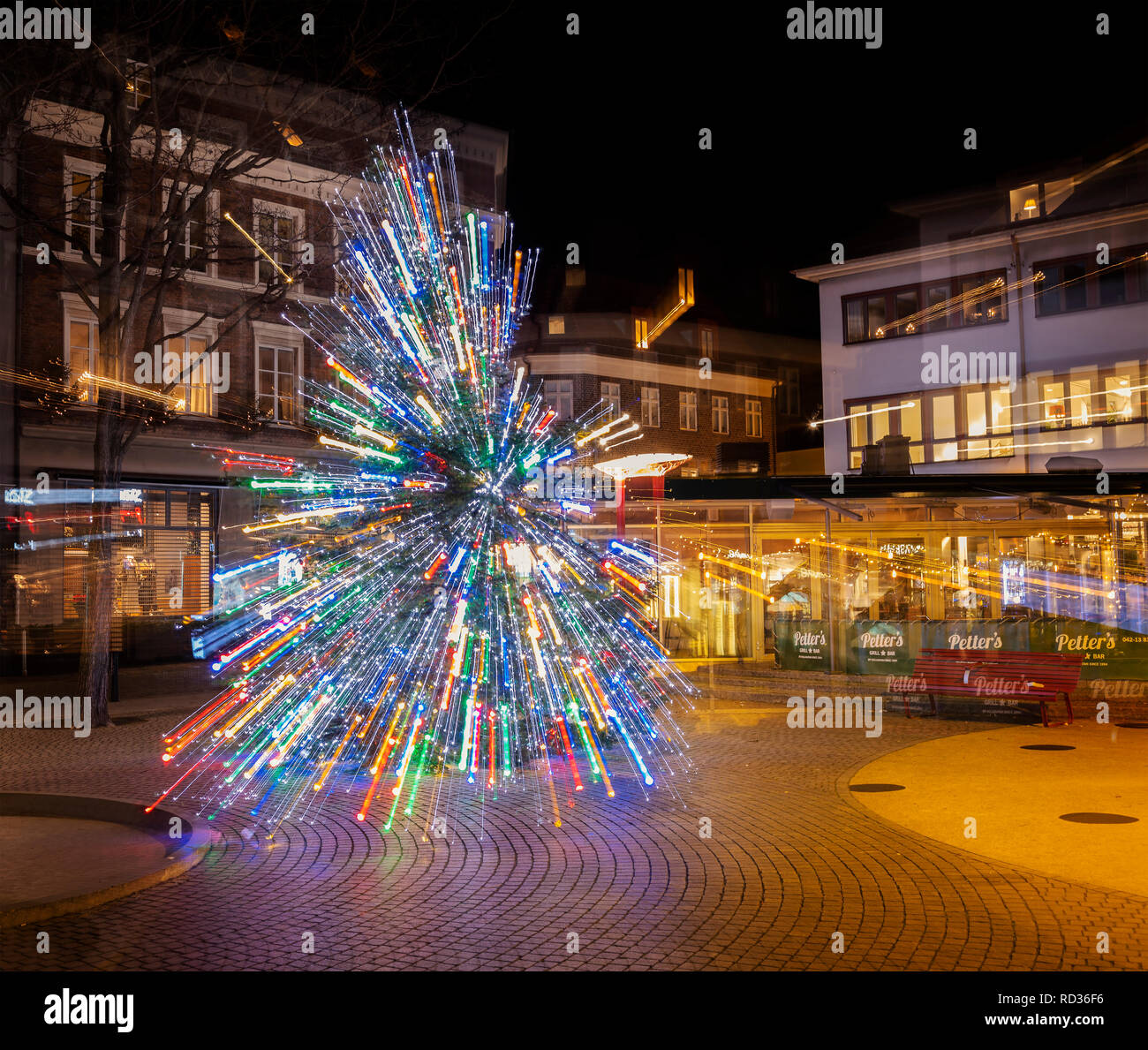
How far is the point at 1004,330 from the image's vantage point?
28.8 m

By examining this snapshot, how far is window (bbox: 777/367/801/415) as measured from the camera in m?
47.5

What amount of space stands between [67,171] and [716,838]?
21.0 metres

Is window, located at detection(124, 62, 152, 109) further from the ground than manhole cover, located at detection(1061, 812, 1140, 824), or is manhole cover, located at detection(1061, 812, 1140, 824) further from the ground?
window, located at detection(124, 62, 152, 109)

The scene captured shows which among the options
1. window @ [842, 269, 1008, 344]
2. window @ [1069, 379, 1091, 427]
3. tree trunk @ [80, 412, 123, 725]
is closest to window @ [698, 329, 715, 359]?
window @ [842, 269, 1008, 344]

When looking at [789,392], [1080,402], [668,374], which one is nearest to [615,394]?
[668,374]

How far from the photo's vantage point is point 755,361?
153ft

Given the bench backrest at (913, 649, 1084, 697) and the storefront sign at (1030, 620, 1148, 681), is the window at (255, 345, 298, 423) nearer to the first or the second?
the bench backrest at (913, 649, 1084, 697)

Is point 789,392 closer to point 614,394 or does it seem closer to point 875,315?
point 614,394

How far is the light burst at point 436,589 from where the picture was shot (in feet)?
35.3

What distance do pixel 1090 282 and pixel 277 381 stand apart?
71.2ft

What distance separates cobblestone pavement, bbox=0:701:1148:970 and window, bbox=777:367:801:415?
38.9 metres

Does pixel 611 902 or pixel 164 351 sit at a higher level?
pixel 164 351

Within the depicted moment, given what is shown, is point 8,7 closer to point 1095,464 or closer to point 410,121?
point 410,121
